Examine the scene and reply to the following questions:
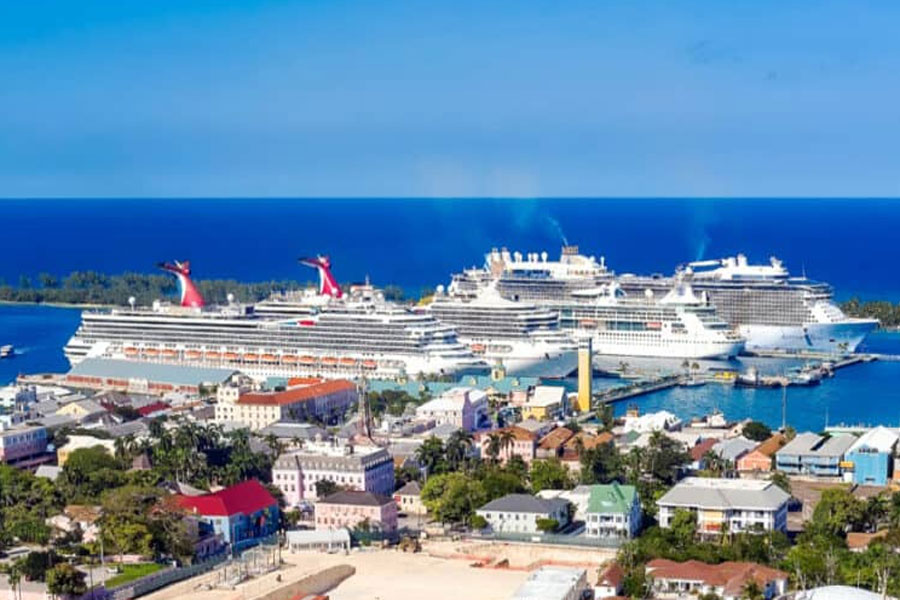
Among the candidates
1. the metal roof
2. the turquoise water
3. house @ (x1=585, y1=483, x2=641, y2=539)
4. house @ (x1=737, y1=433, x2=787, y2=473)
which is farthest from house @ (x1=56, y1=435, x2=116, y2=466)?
the turquoise water

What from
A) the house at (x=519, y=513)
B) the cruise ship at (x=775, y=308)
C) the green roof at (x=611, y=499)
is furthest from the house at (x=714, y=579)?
the cruise ship at (x=775, y=308)

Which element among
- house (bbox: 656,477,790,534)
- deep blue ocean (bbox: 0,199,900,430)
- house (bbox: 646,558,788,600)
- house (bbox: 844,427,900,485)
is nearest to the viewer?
house (bbox: 646,558,788,600)

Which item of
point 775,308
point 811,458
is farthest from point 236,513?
point 775,308

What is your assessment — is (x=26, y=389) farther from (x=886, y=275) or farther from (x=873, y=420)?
(x=886, y=275)

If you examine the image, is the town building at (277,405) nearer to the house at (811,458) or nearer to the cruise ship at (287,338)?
the cruise ship at (287,338)

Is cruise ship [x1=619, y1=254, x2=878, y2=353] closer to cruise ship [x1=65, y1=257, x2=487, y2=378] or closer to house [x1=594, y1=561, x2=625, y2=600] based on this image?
cruise ship [x1=65, y1=257, x2=487, y2=378]

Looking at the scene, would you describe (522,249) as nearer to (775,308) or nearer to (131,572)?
(775,308)
